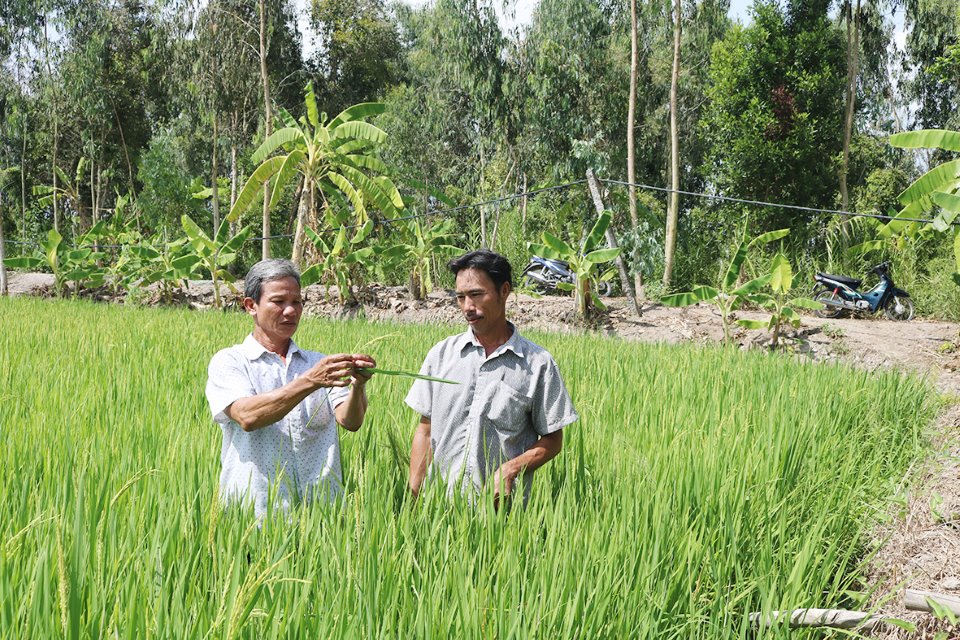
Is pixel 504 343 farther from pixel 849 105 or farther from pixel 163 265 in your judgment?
pixel 849 105

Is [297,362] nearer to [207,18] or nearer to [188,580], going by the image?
[188,580]

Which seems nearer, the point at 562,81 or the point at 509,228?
the point at 562,81

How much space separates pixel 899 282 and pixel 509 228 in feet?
24.4

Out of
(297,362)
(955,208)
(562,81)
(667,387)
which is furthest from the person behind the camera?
(562,81)

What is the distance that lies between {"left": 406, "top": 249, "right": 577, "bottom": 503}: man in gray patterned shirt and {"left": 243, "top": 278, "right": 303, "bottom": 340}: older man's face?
17.2 inches

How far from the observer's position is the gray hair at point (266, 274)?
203cm

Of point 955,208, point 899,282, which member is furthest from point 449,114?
point 955,208

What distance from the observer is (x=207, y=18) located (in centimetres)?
1636

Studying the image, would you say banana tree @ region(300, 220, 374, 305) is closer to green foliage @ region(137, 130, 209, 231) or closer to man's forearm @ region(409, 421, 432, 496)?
man's forearm @ region(409, 421, 432, 496)

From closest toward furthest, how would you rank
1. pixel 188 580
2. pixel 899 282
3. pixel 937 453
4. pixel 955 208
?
pixel 188 580
pixel 937 453
pixel 955 208
pixel 899 282

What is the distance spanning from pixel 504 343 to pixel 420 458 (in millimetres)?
437

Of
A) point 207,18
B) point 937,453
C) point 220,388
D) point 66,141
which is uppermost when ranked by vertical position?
point 207,18

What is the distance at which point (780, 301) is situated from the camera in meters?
7.38

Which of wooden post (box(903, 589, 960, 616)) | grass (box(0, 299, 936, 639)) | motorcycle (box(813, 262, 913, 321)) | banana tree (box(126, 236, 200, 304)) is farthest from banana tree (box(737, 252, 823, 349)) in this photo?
banana tree (box(126, 236, 200, 304))
